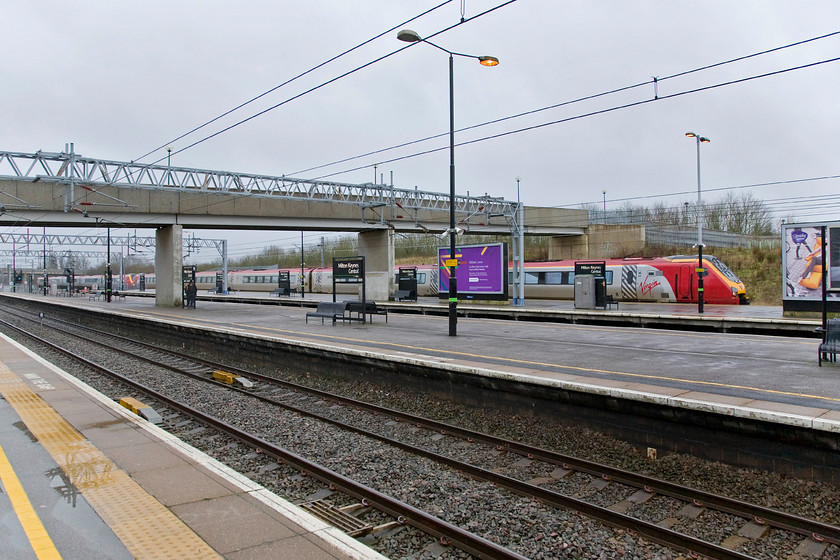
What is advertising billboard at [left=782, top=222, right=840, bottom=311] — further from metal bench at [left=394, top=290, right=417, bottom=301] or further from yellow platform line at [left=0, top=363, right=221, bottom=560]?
yellow platform line at [left=0, top=363, right=221, bottom=560]

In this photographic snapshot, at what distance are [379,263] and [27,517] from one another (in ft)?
110

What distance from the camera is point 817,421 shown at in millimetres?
6328

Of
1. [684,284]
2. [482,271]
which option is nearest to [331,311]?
[482,271]

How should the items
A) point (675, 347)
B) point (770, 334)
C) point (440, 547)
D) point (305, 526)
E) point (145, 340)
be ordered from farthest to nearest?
1. point (145, 340)
2. point (770, 334)
3. point (675, 347)
4. point (440, 547)
5. point (305, 526)

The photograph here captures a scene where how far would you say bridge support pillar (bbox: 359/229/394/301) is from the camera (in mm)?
37000

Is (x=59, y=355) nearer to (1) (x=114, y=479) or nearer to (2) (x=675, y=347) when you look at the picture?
(1) (x=114, y=479)

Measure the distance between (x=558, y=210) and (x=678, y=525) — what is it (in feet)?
144

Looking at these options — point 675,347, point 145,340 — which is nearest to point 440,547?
point 675,347

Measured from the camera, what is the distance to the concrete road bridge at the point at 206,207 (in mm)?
27188

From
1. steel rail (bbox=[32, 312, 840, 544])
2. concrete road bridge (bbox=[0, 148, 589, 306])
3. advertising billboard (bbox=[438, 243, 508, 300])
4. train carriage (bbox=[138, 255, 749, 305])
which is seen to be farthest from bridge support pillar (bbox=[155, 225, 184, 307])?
steel rail (bbox=[32, 312, 840, 544])

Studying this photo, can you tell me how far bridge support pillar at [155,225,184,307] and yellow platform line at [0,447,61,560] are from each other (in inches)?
1198

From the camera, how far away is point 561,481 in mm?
7113

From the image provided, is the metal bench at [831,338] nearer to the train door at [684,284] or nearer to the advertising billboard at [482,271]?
the advertising billboard at [482,271]

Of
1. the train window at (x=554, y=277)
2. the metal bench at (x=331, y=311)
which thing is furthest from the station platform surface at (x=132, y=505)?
the train window at (x=554, y=277)
